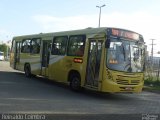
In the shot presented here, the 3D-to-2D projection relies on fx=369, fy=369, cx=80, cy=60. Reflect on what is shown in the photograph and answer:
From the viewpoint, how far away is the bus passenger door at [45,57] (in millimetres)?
21014

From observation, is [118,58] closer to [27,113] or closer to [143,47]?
[143,47]

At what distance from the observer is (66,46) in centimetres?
1884

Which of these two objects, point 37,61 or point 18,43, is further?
point 18,43

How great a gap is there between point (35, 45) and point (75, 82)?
6671 mm

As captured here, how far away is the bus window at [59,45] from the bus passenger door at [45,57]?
2.79 feet

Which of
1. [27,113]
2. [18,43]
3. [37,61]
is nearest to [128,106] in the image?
[27,113]

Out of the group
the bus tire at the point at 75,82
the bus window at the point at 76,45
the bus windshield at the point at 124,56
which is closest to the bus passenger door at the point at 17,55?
the bus window at the point at 76,45

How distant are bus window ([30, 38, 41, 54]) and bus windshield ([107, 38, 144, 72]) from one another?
26.3ft

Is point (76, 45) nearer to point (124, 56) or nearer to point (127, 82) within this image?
point (124, 56)

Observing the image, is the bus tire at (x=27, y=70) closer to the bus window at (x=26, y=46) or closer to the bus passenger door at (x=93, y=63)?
the bus window at (x=26, y=46)

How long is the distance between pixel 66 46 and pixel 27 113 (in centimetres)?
863

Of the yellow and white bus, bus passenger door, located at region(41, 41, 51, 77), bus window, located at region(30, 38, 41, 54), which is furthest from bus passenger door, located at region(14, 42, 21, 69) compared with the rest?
the yellow and white bus

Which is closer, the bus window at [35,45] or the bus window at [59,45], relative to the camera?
the bus window at [59,45]

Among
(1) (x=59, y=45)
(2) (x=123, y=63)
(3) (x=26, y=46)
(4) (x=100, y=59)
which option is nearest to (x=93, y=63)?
(4) (x=100, y=59)
